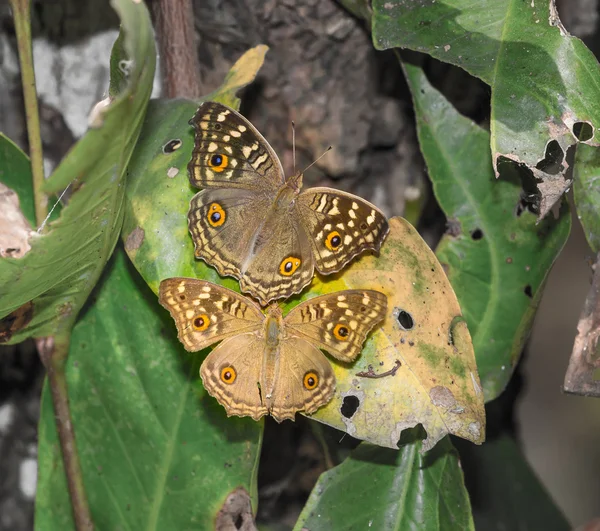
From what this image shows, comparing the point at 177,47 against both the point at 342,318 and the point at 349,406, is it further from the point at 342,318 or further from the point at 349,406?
the point at 349,406

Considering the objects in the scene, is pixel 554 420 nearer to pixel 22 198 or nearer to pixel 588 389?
pixel 588 389

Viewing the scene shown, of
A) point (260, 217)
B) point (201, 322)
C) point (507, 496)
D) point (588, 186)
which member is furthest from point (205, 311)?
point (507, 496)

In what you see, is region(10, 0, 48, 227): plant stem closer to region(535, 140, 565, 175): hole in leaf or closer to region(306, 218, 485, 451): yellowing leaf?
region(306, 218, 485, 451): yellowing leaf

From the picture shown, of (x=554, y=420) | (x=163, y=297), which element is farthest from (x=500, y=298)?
(x=554, y=420)

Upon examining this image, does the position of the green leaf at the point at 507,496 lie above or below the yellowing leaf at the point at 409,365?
below

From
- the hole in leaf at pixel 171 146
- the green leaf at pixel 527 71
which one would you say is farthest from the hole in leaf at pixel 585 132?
the hole in leaf at pixel 171 146

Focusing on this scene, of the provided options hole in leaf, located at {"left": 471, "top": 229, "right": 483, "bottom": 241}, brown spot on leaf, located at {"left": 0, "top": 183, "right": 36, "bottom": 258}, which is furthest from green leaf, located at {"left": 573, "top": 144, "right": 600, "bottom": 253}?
brown spot on leaf, located at {"left": 0, "top": 183, "right": 36, "bottom": 258}

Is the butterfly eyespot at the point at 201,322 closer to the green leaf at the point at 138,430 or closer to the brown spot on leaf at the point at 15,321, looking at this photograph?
the green leaf at the point at 138,430
